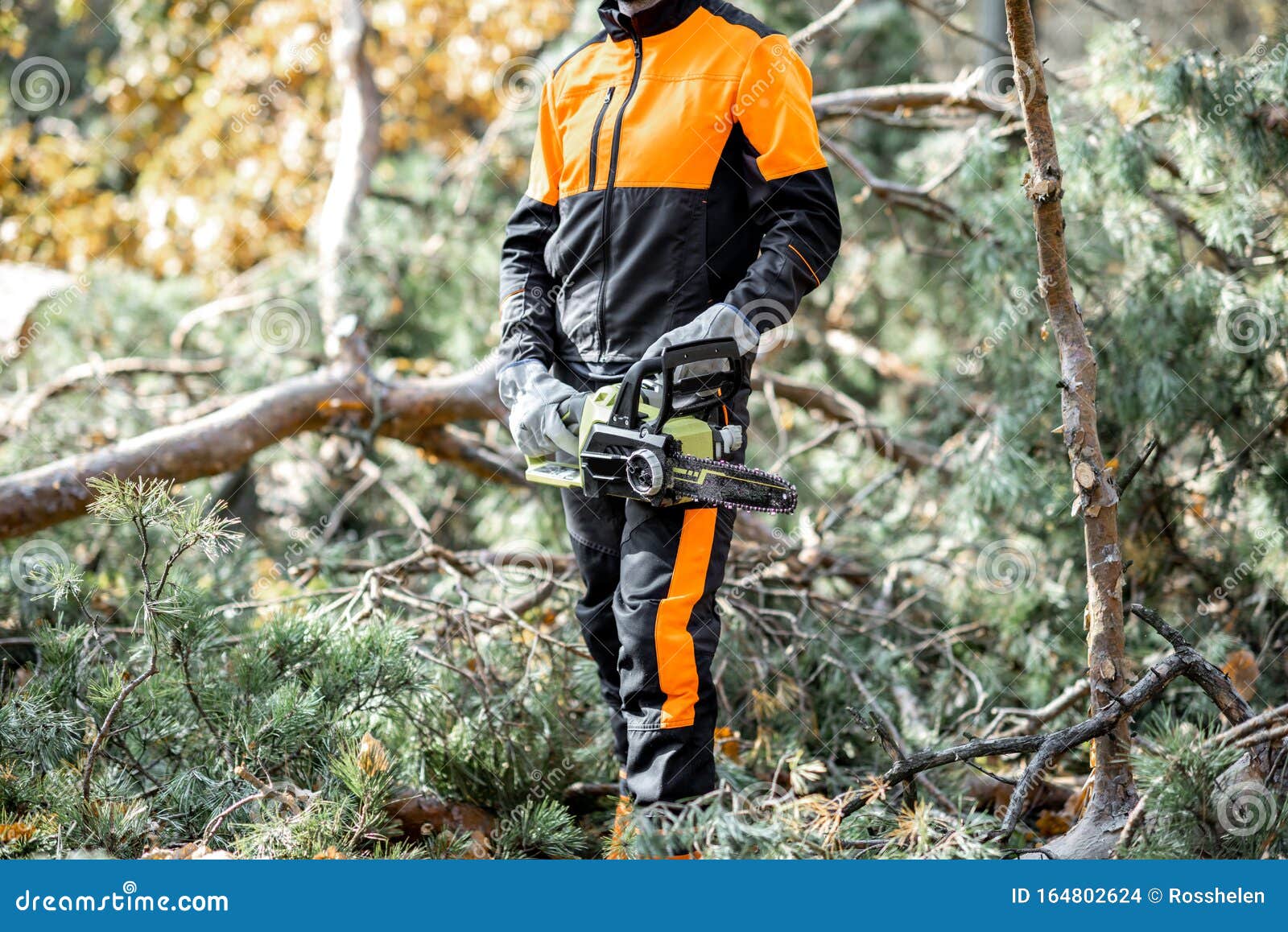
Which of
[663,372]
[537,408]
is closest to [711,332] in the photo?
[663,372]

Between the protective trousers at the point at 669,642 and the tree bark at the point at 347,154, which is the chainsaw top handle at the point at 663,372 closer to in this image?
the protective trousers at the point at 669,642

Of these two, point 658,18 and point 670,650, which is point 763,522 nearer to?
point 670,650

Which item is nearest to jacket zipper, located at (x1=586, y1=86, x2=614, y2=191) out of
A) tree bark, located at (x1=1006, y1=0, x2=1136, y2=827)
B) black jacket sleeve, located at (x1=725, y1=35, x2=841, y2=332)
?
black jacket sleeve, located at (x1=725, y1=35, x2=841, y2=332)

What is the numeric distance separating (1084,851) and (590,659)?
4.18 feet

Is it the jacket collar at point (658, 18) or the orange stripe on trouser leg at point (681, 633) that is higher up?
the jacket collar at point (658, 18)

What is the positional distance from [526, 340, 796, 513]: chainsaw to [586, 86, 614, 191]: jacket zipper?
48cm

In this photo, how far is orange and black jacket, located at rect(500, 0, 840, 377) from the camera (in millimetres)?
2133

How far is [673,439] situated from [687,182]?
553mm

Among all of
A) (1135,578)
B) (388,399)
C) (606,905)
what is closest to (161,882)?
(606,905)

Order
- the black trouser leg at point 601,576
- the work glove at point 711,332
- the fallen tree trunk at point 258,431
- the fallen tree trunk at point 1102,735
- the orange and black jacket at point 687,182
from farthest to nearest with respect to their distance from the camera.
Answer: the fallen tree trunk at point 258,431 → the black trouser leg at point 601,576 → the orange and black jacket at point 687,182 → the work glove at point 711,332 → the fallen tree trunk at point 1102,735

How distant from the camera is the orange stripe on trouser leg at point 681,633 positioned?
Answer: 6.79 ft

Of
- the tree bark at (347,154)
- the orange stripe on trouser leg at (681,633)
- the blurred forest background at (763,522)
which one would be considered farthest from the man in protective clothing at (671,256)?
the tree bark at (347,154)

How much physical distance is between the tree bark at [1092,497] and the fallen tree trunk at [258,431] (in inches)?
83.1

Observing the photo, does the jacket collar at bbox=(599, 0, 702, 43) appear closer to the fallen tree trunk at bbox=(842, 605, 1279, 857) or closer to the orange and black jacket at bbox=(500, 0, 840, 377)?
the orange and black jacket at bbox=(500, 0, 840, 377)
